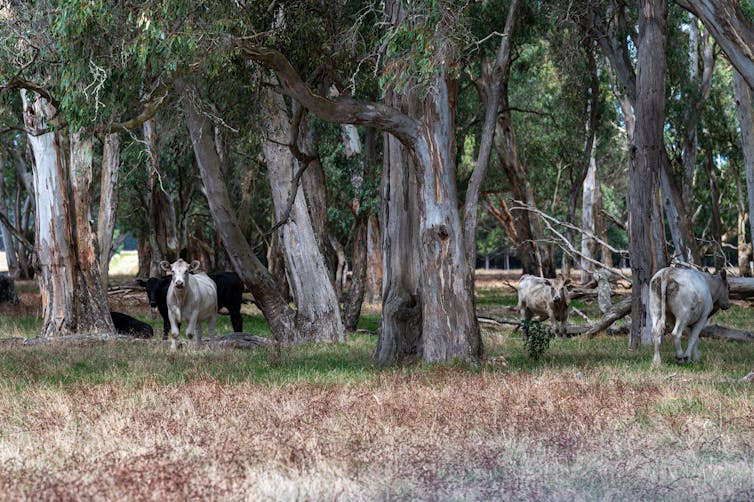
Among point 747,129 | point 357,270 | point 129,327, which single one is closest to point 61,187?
point 129,327

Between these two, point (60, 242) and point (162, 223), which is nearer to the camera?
point (60, 242)

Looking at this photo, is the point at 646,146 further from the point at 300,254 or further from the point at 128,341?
the point at 128,341

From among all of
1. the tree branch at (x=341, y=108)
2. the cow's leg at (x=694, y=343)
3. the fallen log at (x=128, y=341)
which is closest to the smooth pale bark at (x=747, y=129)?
the cow's leg at (x=694, y=343)

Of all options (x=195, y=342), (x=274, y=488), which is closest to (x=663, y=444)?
(x=274, y=488)

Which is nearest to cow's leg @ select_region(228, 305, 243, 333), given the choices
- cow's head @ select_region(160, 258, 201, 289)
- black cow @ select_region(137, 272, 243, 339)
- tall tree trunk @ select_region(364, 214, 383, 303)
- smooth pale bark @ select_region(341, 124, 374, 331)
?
black cow @ select_region(137, 272, 243, 339)

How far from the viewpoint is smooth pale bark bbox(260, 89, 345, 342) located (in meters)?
16.9

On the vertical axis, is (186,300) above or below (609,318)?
above

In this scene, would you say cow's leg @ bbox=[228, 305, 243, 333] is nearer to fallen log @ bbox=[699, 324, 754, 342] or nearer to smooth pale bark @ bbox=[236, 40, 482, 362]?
smooth pale bark @ bbox=[236, 40, 482, 362]

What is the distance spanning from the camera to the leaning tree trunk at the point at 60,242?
17.7m

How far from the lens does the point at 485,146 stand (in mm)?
13055

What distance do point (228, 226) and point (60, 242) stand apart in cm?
370

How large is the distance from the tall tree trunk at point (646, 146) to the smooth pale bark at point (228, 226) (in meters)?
5.71

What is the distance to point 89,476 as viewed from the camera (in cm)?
607

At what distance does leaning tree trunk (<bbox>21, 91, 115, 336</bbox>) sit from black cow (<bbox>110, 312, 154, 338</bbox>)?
20.1 inches
